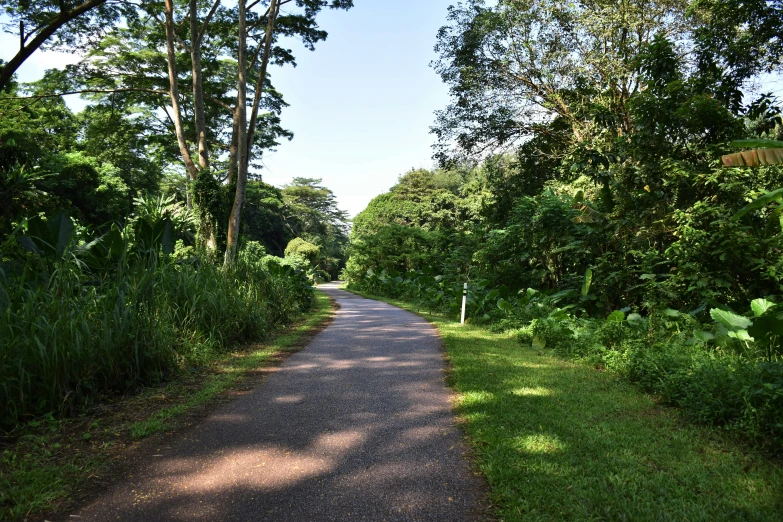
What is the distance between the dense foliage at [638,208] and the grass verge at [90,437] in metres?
4.56

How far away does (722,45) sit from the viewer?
9148mm

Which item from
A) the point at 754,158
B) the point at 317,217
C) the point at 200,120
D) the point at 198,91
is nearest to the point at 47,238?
the point at 754,158

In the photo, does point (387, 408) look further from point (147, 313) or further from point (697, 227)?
point (697, 227)

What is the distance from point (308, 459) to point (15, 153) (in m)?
7.82

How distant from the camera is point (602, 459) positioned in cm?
326

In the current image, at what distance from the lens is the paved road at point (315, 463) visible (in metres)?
2.67

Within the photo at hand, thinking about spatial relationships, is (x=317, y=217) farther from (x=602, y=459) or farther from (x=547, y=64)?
(x=602, y=459)

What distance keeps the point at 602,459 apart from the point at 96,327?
468 centimetres

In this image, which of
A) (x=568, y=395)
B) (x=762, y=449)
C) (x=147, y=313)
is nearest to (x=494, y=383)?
(x=568, y=395)

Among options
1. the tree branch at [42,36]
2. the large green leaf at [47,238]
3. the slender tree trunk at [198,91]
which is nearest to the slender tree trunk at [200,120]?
the slender tree trunk at [198,91]

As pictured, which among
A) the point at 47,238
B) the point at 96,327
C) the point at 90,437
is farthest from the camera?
the point at 47,238

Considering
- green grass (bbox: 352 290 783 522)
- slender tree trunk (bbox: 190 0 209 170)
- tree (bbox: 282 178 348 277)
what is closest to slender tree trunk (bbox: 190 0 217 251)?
slender tree trunk (bbox: 190 0 209 170)

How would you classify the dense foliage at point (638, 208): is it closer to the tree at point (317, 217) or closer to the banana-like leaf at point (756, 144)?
the banana-like leaf at point (756, 144)

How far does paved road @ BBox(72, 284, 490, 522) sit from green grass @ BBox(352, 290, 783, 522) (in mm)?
304
